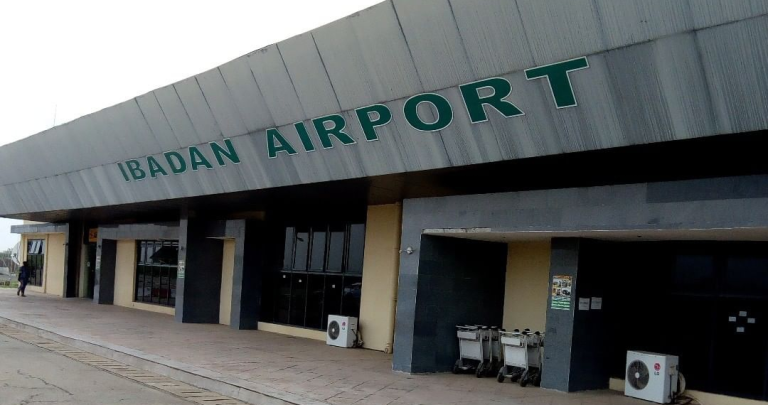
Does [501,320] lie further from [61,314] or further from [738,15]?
[61,314]

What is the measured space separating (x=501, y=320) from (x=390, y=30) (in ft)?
26.2

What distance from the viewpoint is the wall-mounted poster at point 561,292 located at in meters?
13.1

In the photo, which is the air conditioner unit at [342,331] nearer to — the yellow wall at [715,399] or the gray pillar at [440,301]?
the gray pillar at [440,301]

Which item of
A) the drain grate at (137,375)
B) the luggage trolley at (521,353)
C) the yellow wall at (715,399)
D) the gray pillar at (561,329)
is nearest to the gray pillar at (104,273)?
the drain grate at (137,375)

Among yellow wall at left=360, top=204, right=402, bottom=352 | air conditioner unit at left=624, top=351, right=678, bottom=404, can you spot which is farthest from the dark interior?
yellow wall at left=360, top=204, right=402, bottom=352

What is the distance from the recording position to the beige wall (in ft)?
133

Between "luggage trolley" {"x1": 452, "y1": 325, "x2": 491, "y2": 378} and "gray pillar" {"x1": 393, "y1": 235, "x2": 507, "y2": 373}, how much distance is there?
0.25 m

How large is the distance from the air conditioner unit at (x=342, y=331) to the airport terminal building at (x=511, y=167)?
356 millimetres

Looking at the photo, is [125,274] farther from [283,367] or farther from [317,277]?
[283,367]

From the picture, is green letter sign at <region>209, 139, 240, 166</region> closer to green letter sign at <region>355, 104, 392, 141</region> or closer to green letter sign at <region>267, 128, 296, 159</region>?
green letter sign at <region>267, 128, 296, 159</region>

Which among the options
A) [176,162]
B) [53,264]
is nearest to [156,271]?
[176,162]

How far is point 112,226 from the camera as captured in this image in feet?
113

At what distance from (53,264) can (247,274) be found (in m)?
23.5

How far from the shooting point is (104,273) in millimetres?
34812
